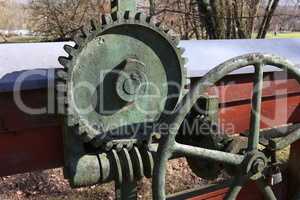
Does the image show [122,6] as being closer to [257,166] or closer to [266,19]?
[257,166]

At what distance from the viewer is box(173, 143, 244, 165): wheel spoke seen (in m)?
1.37

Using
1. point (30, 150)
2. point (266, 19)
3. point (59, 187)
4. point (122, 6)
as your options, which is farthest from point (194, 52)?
point (266, 19)

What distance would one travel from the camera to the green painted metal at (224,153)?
1.34 meters

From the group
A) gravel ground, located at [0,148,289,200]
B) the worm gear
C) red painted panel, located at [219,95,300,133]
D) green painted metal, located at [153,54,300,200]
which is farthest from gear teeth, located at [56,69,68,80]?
gravel ground, located at [0,148,289,200]

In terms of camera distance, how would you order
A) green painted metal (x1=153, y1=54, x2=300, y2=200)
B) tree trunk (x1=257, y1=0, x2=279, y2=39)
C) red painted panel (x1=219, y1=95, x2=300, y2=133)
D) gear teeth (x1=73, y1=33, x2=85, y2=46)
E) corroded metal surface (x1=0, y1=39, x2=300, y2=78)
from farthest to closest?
tree trunk (x1=257, y1=0, x2=279, y2=39) → red painted panel (x1=219, y1=95, x2=300, y2=133) → corroded metal surface (x1=0, y1=39, x2=300, y2=78) → gear teeth (x1=73, y1=33, x2=85, y2=46) → green painted metal (x1=153, y1=54, x2=300, y2=200)

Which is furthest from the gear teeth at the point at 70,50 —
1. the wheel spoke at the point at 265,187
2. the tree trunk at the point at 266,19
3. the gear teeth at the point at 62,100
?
the tree trunk at the point at 266,19

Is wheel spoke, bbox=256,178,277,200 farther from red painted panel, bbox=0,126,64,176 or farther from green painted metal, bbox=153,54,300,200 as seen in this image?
red painted panel, bbox=0,126,64,176

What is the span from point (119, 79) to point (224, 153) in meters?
0.41

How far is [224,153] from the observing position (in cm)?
146

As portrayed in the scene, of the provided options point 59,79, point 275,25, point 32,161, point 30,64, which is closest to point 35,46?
point 30,64

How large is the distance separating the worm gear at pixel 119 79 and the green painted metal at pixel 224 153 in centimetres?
23

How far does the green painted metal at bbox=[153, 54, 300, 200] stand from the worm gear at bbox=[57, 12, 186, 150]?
0.23 metres

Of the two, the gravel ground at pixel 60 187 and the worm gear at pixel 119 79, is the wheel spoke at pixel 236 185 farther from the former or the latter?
the gravel ground at pixel 60 187

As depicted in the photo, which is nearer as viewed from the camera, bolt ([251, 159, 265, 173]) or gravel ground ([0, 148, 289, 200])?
bolt ([251, 159, 265, 173])
